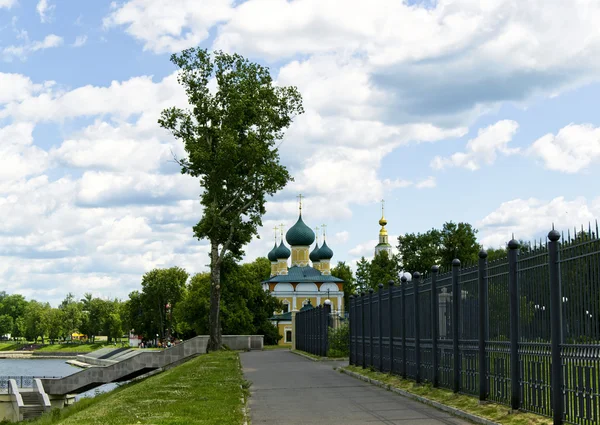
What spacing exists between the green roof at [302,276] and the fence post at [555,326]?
9877 cm

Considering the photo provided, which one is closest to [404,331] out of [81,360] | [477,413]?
[477,413]

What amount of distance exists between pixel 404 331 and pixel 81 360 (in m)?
97.8

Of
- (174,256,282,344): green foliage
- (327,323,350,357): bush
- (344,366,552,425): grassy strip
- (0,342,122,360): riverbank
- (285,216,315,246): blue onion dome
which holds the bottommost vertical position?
(0,342,122,360): riverbank

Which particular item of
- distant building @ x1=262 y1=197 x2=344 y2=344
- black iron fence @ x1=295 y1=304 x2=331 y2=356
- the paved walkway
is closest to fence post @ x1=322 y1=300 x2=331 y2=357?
black iron fence @ x1=295 y1=304 x2=331 y2=356

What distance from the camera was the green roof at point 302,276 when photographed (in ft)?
363

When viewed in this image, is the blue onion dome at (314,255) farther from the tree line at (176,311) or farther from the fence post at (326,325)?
Result: the fence post at (326,325)

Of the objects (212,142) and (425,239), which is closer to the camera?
(212,142)

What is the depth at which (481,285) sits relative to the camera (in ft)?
48.7

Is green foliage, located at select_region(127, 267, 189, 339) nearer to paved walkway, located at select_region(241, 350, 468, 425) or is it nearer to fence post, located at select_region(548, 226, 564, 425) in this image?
paved walkway, located at select_region(241, 350, 468, 425)

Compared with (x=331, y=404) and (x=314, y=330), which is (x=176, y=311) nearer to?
(x=314, y=330)

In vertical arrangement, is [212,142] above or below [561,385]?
above

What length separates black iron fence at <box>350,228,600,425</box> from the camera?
10.8m

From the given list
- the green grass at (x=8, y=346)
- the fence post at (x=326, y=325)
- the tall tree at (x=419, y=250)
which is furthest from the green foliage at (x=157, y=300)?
the green grass at (x=8, y=346)

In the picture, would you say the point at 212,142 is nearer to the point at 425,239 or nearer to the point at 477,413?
the point at 477,413
